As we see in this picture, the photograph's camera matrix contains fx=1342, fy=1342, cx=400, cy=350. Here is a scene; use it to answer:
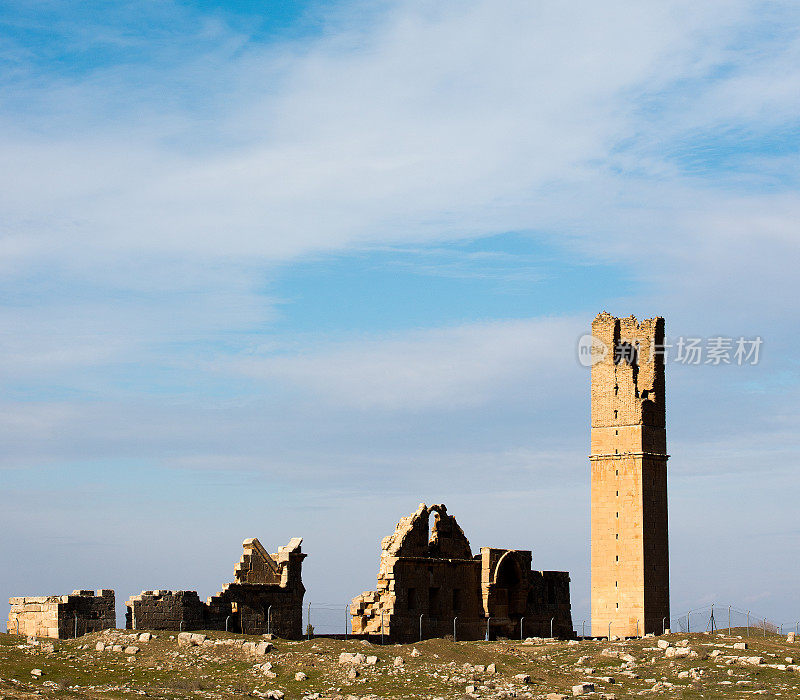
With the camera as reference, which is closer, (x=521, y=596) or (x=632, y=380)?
(x=521, y=596)

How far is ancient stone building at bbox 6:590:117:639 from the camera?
1697 inches

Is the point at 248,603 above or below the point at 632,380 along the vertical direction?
below

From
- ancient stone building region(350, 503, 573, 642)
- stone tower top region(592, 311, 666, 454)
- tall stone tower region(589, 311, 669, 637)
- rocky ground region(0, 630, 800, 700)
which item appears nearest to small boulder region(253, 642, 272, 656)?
rocky ground region(0, 630, 800, 700)

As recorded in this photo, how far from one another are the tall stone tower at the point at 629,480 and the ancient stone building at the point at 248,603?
18695 mm

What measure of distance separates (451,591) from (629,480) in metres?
12.0

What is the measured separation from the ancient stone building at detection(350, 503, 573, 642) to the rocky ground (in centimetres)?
915

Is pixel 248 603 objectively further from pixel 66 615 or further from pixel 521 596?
pixel 521 596

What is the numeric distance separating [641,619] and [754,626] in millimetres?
6191

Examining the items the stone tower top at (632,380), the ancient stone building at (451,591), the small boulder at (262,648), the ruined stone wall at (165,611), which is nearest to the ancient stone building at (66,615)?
the ruined stone wall at (165,611)

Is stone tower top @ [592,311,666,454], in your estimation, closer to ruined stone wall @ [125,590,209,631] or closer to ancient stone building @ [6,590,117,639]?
ruined stone wall @ [125,590,209,631]

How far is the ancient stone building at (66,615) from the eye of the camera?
43094 mm

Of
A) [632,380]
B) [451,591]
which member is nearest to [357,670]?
[451,591]

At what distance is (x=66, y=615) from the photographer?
142 ft

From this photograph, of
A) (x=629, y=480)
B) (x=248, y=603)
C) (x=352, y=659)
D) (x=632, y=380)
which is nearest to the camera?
(x=352, y=659)
